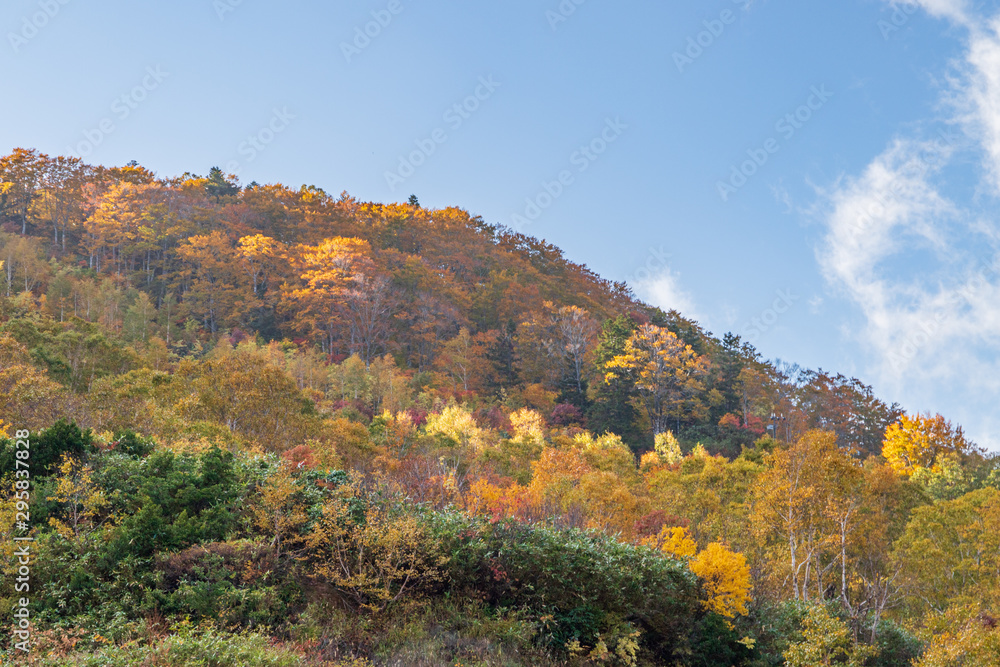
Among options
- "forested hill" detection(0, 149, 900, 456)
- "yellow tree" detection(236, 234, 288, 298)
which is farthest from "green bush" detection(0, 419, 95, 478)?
"yellow tree" detection(236, 234, 288, 298)

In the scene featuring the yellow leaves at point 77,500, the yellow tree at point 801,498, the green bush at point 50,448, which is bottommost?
the yellow leaves at point 77,500

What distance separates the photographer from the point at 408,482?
1788 centimetres

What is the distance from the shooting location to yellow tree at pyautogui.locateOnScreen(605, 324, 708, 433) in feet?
135

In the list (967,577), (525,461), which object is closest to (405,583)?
(525,461)

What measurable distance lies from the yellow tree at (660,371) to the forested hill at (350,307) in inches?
9.0

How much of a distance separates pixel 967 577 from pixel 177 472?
2292 cm

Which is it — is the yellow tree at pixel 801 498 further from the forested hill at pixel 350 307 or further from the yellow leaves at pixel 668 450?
the forested hill at pixel 350 307

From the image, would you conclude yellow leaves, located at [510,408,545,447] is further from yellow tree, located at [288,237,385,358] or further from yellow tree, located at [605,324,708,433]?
yellow tree, located at [288,237,385,358]

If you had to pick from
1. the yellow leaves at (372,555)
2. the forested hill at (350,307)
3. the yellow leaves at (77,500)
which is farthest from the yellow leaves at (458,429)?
the yellow leaves at (77,500)

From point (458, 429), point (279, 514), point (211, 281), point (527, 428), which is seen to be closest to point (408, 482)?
point (279, 514)

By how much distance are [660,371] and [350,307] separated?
68.6ft

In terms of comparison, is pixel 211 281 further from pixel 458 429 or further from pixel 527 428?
pixel 527 428

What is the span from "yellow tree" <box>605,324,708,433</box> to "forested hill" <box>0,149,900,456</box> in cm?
23

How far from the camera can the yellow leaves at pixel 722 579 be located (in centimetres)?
1220
